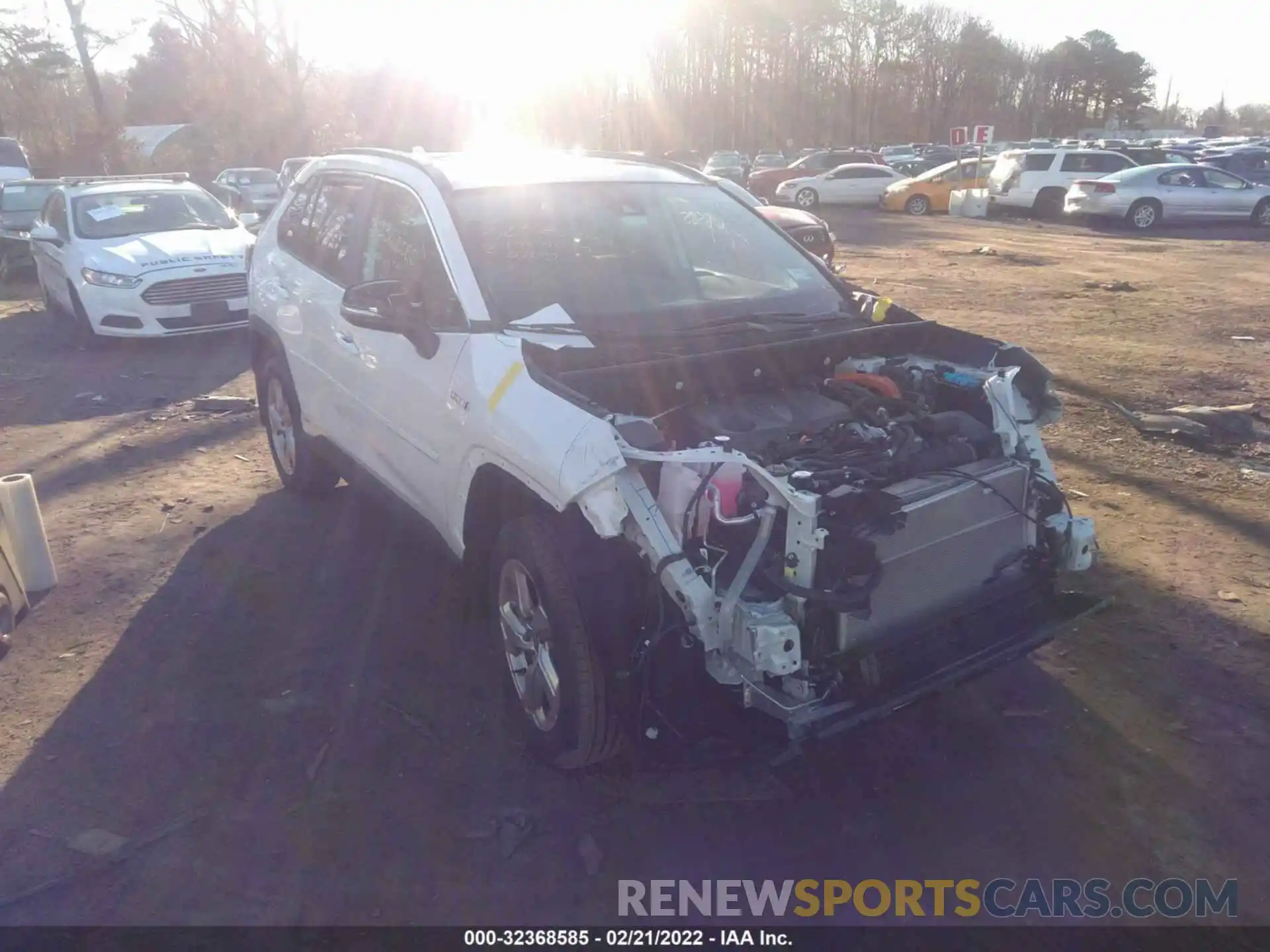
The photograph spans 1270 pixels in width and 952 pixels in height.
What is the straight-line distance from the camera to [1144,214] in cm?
2286

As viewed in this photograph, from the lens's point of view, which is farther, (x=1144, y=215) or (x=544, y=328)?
(x=1144, y=215)

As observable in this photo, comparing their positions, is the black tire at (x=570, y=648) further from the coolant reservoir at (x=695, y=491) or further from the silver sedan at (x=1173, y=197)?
the silver sedan at (x=1173, y=197)

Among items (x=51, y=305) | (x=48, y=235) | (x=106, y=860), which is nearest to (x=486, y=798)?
(x=106, y=860)

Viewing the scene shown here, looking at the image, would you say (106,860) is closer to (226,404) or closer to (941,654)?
(941,654)

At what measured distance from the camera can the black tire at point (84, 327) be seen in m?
10.8

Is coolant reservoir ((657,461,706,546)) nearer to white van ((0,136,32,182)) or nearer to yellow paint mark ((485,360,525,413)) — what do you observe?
yellow paint mark ((485,360,525,413))

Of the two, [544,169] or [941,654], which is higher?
[544,169]

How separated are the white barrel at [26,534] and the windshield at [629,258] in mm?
2746

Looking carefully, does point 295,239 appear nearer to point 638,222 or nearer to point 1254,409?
point 638,222

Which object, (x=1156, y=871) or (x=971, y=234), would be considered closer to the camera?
(x=1156, y=871)

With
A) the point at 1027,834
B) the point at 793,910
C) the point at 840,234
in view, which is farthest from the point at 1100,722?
the point at 840,234

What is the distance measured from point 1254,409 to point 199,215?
11079mm

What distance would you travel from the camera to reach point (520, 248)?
4.22 meters

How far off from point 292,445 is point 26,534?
1.48 metres
